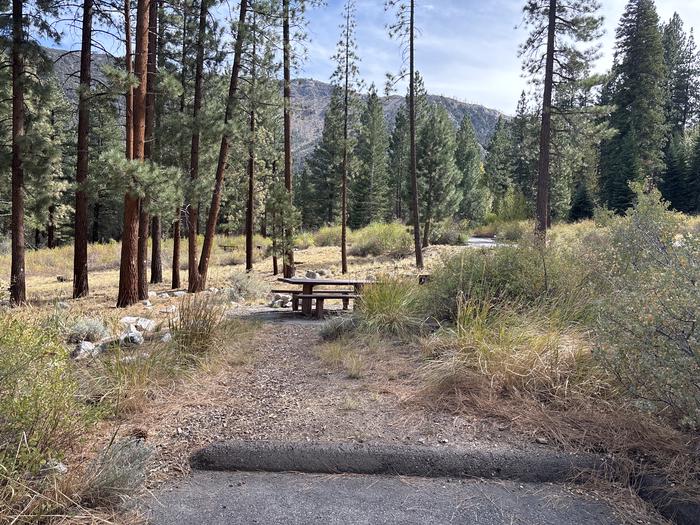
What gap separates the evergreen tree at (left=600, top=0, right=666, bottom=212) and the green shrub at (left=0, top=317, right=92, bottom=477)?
1413 inches

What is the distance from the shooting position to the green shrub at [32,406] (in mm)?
2193

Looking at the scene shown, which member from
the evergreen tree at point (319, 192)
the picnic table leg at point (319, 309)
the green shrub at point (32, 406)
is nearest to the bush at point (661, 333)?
the green shrub at point (32, 406)

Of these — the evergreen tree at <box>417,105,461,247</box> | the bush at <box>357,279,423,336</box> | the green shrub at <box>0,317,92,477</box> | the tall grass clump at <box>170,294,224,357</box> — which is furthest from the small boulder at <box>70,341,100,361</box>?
the evergreen tree at <box>417,105,461,247</box>

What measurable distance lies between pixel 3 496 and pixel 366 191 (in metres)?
43.4

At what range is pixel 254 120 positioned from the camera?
16.3 m

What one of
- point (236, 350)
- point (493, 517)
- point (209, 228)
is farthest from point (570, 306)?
point (209, 228)

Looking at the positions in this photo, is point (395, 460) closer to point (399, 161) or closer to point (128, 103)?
point (128, 103)

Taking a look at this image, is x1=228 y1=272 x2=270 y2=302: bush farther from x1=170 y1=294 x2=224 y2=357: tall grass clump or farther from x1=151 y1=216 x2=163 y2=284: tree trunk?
x1=170 y1=294 x2=224 y2=357: tall grass clump

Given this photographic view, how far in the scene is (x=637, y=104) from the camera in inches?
1314

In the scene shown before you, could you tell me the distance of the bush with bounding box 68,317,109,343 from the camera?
216 inches

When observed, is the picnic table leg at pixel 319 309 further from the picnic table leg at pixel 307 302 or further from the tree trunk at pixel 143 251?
the tree trunk at pixel 143 251

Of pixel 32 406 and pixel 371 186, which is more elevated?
pixel 371 186

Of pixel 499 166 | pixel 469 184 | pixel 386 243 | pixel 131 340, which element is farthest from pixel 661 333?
→ pixel 499 166

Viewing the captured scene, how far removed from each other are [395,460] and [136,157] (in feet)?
27.3
